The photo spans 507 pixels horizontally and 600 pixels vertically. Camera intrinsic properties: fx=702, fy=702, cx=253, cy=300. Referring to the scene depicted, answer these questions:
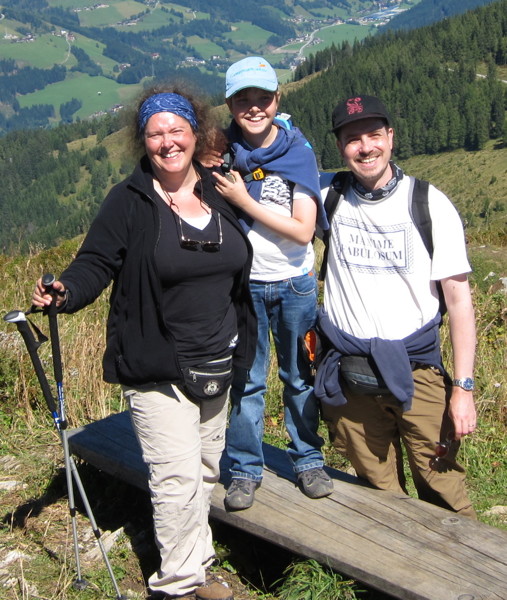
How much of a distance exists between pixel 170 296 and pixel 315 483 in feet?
4.05

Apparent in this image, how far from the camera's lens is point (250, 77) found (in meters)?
2.87

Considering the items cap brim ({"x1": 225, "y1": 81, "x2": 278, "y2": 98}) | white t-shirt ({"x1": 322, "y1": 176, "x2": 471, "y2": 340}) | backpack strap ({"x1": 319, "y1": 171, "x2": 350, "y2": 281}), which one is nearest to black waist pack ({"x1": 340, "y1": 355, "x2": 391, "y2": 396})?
white t-shirt ({"x1": 322, "y1": 176, "x2": 471, "y2": 340})

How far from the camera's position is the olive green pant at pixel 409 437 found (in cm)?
303

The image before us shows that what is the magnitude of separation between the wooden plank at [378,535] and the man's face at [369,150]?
1.46 metres

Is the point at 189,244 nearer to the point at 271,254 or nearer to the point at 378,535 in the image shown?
the point at 271,254

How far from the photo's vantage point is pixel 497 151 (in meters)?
107

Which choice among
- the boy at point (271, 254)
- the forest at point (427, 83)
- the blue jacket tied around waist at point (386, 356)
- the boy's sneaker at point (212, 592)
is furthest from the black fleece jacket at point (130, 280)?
the forest at point (427, 83)

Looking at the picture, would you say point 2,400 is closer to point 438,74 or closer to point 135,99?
point 135,99

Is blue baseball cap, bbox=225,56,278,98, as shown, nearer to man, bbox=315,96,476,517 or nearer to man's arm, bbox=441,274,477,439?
man, bbox=315,96,476,517

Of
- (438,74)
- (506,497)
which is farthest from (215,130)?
(438,74)

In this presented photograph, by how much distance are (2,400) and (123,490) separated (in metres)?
1.43

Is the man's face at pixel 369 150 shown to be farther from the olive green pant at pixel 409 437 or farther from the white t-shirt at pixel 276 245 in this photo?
the olive green pant at pixel 409 437

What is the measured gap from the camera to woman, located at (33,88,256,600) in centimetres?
271

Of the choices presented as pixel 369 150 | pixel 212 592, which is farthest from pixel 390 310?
pixel 212 592
